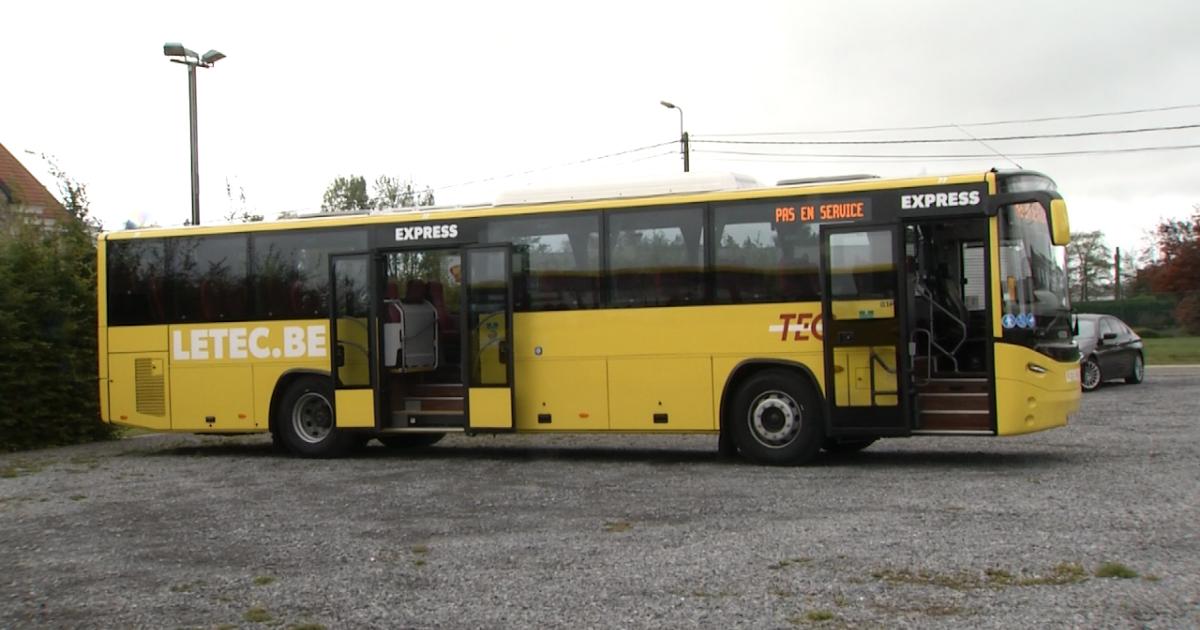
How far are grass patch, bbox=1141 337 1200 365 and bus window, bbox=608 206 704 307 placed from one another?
25.1 metres

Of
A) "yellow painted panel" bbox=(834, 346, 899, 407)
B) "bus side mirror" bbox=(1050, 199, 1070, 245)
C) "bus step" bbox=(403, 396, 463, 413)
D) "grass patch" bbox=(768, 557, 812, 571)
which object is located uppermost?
"bus side mirror" bbox=(1050, 199, 1070, 245)

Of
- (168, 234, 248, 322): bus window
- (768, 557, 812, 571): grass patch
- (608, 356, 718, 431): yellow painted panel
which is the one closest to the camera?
(768, 557, 812, 571): grass patch

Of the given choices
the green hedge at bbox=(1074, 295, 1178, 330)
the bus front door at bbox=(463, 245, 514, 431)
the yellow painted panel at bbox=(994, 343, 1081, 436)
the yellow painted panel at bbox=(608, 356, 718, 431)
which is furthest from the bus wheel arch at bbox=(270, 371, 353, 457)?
the green hedge at bbox=(1074, 295, 1178, 330)

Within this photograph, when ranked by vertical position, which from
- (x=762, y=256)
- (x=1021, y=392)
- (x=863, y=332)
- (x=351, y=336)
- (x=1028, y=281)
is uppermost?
(x=762, y=256)

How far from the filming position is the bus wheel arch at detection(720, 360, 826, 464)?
12.7m

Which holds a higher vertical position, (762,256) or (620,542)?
(762,256)

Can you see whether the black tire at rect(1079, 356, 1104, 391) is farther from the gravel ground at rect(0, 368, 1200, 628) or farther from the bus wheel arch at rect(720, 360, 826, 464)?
the bus wheel arch at rect(720, 360, 826, 464)

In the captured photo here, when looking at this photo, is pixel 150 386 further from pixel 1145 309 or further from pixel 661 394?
pixel 1145 309

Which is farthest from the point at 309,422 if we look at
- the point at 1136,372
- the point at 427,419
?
the point at 1136,372

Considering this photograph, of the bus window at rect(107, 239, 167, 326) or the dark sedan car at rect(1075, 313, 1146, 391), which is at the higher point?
the bus window at rect(107, 239, 167, 326)

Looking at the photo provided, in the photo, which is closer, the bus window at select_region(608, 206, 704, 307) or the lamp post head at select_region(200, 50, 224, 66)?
the bus window at select_region(608, 206, 704, 307)

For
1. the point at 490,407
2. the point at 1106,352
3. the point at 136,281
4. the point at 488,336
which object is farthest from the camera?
the point at 1106,352

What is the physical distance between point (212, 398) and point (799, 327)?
26.3 ft

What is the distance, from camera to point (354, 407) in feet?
48.6
